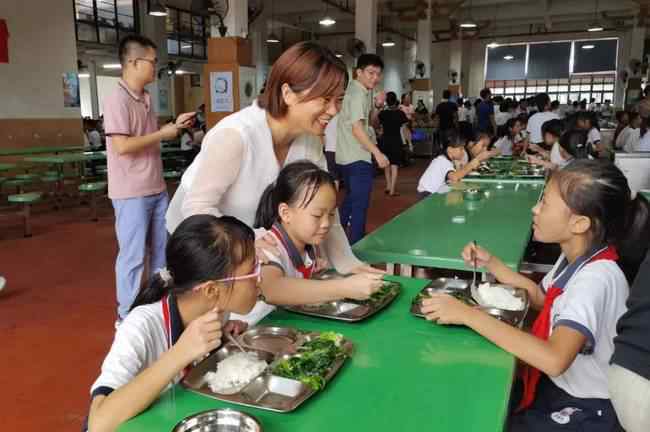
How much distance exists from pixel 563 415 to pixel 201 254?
1.04 meters

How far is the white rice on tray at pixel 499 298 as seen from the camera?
1.54 metres

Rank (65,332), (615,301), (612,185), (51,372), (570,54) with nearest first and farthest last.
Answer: (615,301), (612,185), (51,372), (65,332), (570,54)

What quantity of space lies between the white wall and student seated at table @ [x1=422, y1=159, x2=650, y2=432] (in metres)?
7.88

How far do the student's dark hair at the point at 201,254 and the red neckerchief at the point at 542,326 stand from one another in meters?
0.80

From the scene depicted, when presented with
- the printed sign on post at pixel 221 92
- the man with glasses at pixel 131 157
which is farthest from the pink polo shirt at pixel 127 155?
the printed sign on post at pixel 221 92

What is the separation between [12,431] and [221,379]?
59.7 inches

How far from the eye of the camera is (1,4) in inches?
287

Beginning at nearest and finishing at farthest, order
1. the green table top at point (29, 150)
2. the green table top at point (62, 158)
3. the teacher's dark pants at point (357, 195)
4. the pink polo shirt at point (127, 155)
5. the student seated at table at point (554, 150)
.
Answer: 1. the pink polo shirt at point (127, 155)
2. the teacher's dark pants at point (357, 195)
3. the student seated at table at point (554, 150)
4. the green table top at point (62, 158)
5. the green table top at point (29, 150)

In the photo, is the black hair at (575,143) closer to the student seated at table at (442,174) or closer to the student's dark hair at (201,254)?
the student seated at table at (442,174)

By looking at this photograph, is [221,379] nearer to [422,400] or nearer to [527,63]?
[422,400]

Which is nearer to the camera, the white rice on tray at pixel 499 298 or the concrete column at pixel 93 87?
the white rice on tray at pixel 499 298

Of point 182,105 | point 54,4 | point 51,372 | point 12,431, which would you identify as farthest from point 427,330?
point 182,105

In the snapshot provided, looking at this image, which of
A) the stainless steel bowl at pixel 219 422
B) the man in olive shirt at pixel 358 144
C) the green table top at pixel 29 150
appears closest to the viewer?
the stainless steel bowl at pixel 219 422

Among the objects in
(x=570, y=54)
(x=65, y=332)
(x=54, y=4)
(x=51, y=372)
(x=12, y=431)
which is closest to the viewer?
(x=12, y=431)
